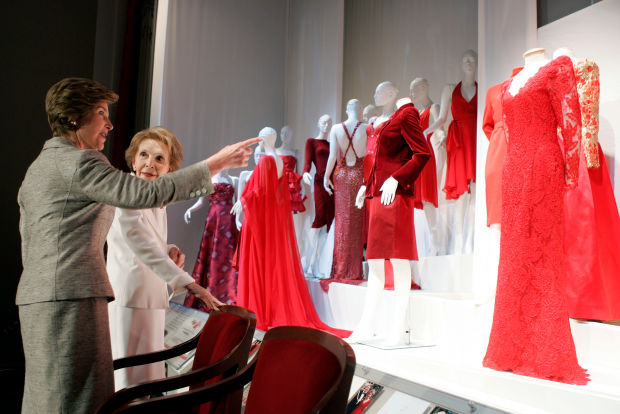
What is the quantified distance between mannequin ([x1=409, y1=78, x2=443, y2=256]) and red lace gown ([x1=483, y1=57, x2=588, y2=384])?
193 cm

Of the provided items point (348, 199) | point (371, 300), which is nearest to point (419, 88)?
point (348, 199)

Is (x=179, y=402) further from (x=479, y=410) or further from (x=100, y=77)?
(x=100, y=77)

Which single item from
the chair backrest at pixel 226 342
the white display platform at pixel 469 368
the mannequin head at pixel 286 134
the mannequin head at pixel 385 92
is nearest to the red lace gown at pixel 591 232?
the white display platform at pixel 469 368

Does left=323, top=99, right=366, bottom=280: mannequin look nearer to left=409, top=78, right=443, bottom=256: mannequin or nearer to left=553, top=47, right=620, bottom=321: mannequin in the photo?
left=409, top=78, right=443, bottom=256: mannequin

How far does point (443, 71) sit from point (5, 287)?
4.92 metres

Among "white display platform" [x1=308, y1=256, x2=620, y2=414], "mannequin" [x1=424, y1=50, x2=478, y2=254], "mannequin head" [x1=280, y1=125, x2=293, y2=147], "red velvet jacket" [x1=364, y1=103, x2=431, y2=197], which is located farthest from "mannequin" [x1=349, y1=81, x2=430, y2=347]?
"mannequin head" [x1=280, y1=125, x2=293, y2=147]

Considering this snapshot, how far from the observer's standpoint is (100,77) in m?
5.62

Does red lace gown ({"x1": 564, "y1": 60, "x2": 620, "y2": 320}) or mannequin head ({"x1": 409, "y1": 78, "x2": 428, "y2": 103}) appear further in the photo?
mannequin head ({"x1": 409, "y1": 78, "x2": 428, "y2": 103})

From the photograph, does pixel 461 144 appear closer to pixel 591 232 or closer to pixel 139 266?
pixel 591 232

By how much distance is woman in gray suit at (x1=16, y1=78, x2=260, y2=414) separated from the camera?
136cm

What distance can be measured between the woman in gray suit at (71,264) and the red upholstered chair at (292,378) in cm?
22

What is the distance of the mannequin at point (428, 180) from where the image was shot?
4.32m

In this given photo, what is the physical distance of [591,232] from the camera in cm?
269

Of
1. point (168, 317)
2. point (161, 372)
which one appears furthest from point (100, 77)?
point (161, 372)
